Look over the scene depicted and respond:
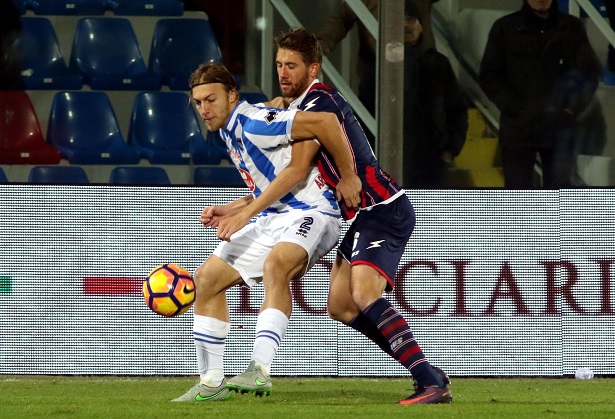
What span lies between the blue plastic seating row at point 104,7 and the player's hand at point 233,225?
585 cm

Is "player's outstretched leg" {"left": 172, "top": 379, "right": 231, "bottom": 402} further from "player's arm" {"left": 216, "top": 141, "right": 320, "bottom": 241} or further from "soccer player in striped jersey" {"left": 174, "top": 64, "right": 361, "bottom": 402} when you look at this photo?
"player's arm" {"left": 216, "top": 141, "right": 320, "bottom": 241}

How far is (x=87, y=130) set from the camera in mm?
10586

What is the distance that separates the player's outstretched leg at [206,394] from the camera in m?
5.88

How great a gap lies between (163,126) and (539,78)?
3383 millimetres

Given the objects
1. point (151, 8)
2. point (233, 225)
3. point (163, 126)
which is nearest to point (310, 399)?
point (233, 225)

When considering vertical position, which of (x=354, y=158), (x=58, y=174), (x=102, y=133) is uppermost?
(x=354, y=158)

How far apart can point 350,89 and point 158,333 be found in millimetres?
3486

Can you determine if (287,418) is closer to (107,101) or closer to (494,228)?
(494,228)

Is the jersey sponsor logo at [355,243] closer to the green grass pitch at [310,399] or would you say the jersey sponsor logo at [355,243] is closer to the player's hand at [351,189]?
the player's hand at [351,189]

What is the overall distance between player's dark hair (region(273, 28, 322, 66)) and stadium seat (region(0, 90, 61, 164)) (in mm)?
4698

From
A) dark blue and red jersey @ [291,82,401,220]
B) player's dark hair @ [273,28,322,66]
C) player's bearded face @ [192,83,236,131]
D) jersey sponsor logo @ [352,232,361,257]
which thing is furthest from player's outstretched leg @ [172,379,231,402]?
player's dark hair @ [273,28,322,66]

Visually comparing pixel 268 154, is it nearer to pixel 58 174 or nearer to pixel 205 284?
pixel 205 284

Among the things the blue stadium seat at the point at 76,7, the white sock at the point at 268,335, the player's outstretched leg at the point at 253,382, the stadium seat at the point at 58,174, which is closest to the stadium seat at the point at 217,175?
the stadium seat at the point at 58,174

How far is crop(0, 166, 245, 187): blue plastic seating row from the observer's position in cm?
1007
